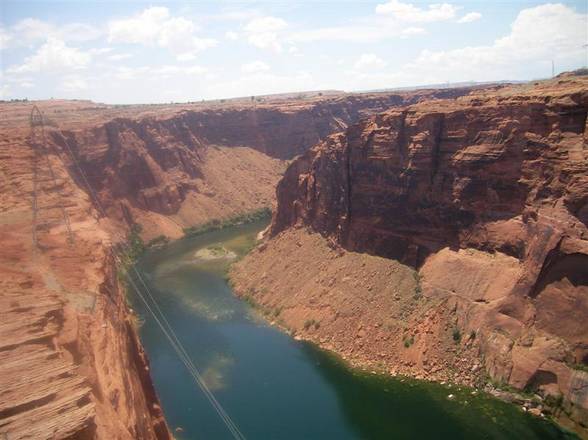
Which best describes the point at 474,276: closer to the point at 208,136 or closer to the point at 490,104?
the point at 490,104

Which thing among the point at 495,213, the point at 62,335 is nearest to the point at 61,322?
the point at 62,335

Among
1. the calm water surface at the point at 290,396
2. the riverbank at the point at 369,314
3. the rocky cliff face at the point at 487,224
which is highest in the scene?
the rocky cliff face at the point at 487,224

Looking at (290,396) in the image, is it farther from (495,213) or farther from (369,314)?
(495,213)

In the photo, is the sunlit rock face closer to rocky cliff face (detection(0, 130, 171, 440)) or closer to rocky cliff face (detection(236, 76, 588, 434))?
rocky cliff face (detection(236, 76, 588, 434))

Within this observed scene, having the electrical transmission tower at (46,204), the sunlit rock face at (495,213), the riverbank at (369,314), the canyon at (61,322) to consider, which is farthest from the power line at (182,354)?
the sunlit rock face at (495,213)

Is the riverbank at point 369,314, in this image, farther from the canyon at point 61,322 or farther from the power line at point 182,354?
the canyon at point 61,322
